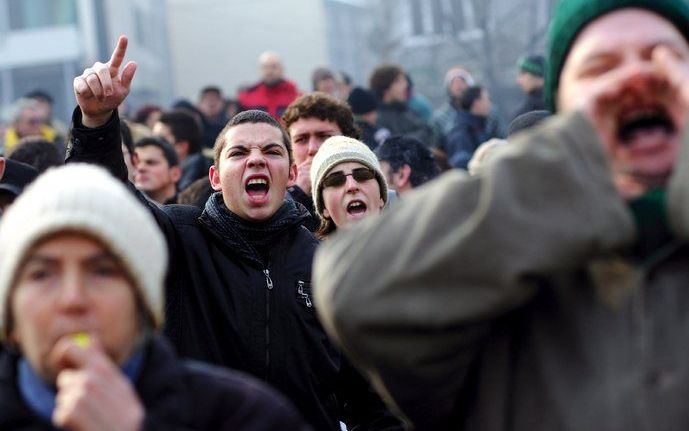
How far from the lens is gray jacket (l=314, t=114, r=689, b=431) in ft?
9.25

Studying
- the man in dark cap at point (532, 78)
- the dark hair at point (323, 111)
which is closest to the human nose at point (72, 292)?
the dark hair at point (323, 111)

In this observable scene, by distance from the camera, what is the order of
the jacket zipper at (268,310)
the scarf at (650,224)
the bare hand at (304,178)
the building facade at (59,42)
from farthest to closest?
the building facade at (59,42)
the bare hand at (304,178)
the jacket zipper at (268,310)
the scarf at (650,224)

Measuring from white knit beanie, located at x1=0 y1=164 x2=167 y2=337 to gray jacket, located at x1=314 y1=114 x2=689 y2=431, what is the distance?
0.37m

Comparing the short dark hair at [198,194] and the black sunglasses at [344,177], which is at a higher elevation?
the black sunglasses at [344,177]

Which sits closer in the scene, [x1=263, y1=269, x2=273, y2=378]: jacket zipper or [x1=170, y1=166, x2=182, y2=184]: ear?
[x1=263, y1=269, x2=273, y2=378]: jacket zipper

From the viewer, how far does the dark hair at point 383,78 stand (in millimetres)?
13602

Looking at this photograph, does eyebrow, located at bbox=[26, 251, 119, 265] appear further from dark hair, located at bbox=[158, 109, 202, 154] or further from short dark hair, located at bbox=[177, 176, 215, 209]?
dark hair, located at bbox=[158, 109, 202, 154]

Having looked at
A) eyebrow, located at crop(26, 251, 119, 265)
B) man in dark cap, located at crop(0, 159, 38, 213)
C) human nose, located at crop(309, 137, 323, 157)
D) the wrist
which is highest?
the wrist

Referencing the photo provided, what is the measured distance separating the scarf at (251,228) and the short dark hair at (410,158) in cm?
283

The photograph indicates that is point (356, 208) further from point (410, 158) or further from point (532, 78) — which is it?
point (532, 78)

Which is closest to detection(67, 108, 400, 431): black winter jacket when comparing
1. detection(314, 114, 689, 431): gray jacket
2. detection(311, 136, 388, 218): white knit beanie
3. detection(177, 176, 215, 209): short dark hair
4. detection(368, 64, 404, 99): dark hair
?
detection(311, 136, 388, 218): white knit beanie

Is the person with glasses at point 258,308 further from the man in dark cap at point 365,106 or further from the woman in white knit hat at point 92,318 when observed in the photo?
the man in dark cap at point 365,106

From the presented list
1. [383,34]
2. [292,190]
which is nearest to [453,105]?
[292,190]

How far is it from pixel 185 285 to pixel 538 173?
10.5ft
